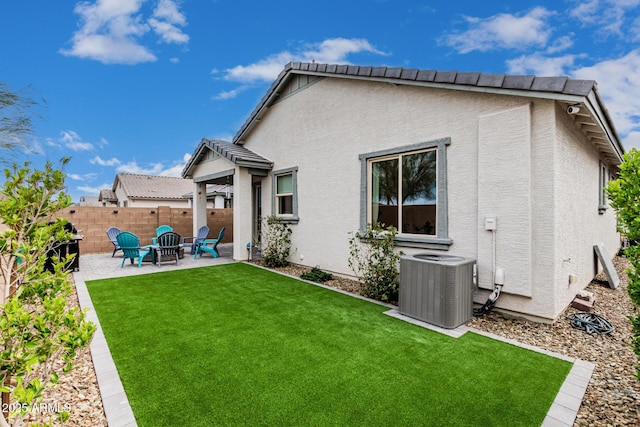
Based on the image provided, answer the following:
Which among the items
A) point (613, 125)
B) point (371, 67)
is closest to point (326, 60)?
point (371, 67)

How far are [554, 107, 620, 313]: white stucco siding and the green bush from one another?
15.5ft

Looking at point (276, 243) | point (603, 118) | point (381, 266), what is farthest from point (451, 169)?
point (276, 243)

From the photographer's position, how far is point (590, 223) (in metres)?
7.33

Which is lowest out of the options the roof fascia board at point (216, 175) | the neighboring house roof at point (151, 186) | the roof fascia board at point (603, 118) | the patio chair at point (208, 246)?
the patio chair at point (208, 246)

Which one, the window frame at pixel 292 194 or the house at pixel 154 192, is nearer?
the window frame at pixel 292 194

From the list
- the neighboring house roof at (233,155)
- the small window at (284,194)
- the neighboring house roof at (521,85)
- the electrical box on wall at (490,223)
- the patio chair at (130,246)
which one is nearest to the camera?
the neighboring house roof at (521,85)

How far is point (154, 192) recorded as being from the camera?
28453mm

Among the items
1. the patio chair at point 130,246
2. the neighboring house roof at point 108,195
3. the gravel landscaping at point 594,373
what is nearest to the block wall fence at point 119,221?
the patio chair at point 130,246

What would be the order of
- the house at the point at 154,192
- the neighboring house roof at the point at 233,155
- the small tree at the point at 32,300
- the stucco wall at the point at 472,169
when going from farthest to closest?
the house at the point at 154,192, the neighboring house roof at the point at 233,155, the stucco wall at the point at 472,169, the small tree at the point at 32,300

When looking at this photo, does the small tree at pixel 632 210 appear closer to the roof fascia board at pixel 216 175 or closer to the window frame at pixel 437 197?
the window frame at pixel 437 197

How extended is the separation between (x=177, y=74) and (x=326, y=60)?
32.7 ft

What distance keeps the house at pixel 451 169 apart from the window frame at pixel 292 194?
68mm

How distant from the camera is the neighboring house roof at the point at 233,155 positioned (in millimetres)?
9547

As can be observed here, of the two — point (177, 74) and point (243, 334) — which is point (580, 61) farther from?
point (177, 74)
